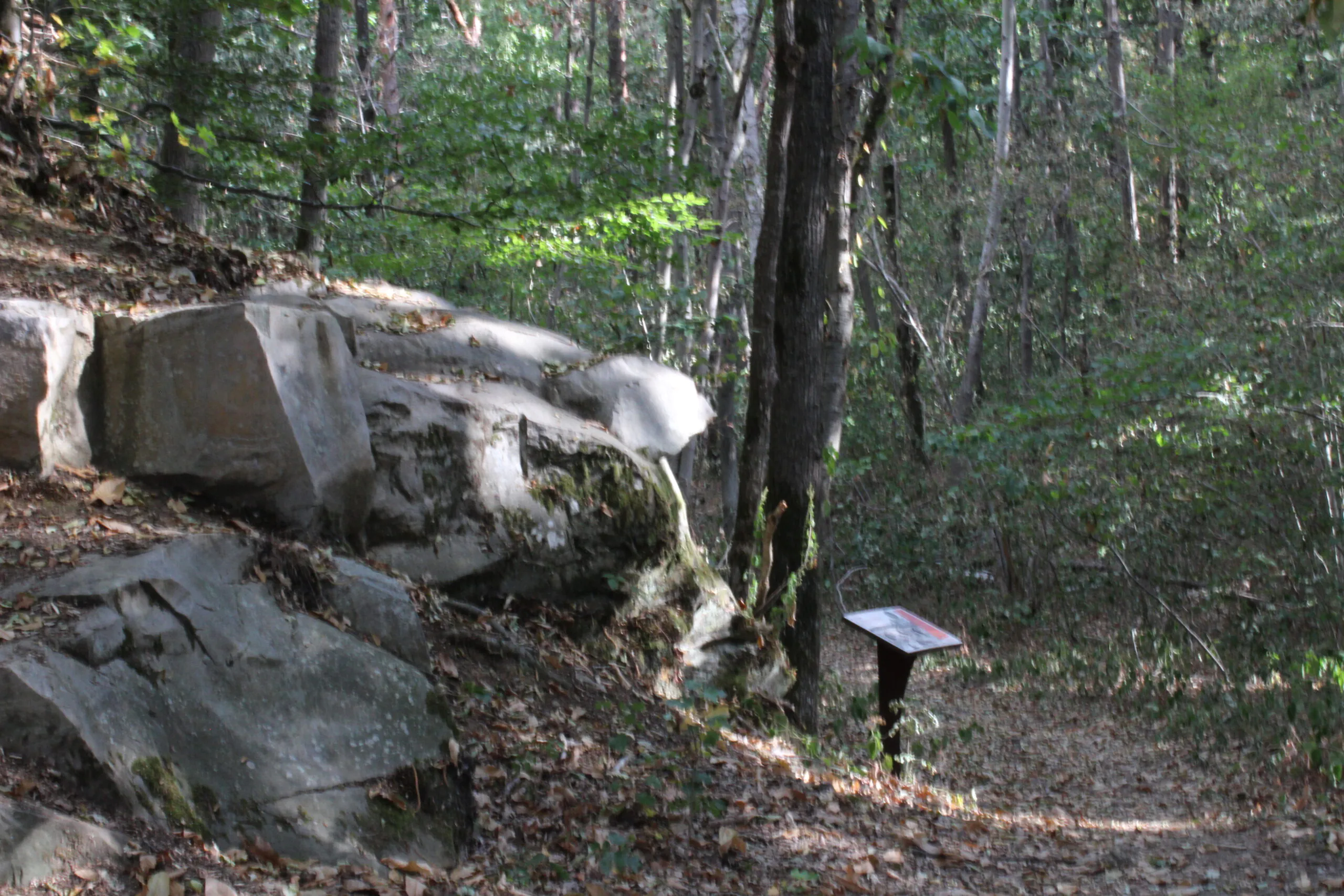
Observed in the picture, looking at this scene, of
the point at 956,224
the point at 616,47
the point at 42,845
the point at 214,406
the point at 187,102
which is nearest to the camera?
the point at 42,845

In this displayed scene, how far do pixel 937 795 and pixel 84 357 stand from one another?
20.6 feet

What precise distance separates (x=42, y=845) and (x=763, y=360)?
6.66 metres

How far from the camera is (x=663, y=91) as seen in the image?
84.3ft

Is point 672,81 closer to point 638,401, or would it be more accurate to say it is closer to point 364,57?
point 364,57

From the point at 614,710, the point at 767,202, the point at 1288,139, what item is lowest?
the point at 614,710

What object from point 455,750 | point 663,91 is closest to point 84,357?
point 455,750

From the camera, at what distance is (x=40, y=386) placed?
5.05 meters

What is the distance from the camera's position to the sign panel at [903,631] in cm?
724

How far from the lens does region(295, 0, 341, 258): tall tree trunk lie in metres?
9.16

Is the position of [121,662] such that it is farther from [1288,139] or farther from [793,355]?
[1288,139]

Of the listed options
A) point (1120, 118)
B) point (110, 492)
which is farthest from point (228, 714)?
point (1120, 118)

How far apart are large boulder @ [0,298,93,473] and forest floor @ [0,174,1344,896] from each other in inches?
6.1

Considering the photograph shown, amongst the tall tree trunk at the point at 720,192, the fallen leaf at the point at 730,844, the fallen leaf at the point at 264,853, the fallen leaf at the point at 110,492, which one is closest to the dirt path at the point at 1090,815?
the fallen leaf at the point at 730,844

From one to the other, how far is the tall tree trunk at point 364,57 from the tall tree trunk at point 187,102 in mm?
6040
